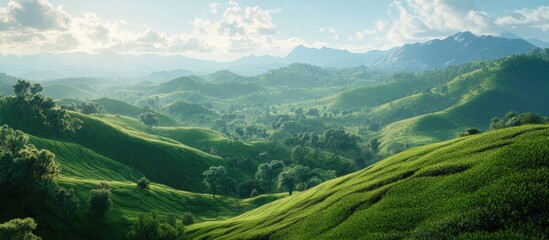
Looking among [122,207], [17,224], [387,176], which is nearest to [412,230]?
[387,176]

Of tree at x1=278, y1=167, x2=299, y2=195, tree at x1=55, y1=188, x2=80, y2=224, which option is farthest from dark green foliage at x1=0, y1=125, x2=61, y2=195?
tree at x1=278, y1=167, x2=299, y2=195

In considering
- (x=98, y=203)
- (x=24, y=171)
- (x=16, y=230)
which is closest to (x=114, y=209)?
(x=98, y=203)

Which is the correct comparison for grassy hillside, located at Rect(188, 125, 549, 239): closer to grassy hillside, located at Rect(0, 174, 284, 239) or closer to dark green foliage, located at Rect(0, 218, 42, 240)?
dark green foliage, located at Rect(0, 218, 42, 240)

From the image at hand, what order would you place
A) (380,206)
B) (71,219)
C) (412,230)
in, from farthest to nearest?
(71,219)
(380,206)
(412,230)

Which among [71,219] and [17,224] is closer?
[17,224]

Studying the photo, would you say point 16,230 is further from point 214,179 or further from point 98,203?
point 214,179

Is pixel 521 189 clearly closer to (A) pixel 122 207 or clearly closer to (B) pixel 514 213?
(B) pixel 514 213

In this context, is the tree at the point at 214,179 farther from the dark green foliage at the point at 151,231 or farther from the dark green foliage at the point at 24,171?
the dark green foliage at the point at 151,231
